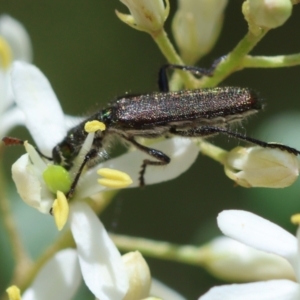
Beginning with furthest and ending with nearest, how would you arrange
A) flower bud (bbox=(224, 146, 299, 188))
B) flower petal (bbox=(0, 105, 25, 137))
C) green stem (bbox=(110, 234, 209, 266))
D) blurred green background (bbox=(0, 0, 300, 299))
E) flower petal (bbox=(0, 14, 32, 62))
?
blurred green background (bbox=(0, 0, 300, 299)) → flower petal (bbox=(0, 14, 32, 62)) → flower petal (bbox=(0, 105, 25, 137)) → green stem (bbox=(110, 234, 209, 266)) → flower bud (bbox=(224, 146, 299, 188))

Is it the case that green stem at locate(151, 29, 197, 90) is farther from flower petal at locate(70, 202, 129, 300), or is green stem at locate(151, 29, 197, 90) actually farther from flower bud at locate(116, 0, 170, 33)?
flower petal at locate(70, 202, 129, 300)

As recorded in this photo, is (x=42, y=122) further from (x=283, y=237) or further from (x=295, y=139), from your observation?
(x=295, y=139)

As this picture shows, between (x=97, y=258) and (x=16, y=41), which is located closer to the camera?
(x=97, y=258)

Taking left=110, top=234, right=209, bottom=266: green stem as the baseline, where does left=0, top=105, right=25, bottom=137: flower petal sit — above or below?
above

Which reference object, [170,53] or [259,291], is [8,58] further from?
[259,291]

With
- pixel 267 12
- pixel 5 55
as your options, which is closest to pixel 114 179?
pixel 267 12

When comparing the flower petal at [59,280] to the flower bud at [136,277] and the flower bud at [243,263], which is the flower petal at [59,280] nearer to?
the flower bud at [136,277]

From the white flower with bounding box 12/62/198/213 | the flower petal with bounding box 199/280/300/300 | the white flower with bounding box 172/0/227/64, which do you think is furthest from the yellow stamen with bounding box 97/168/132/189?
the white flower with bounding box 172/0/227/64
